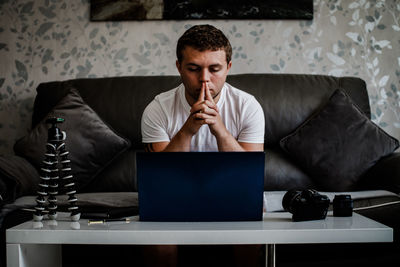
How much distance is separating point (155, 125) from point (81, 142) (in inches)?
23.7

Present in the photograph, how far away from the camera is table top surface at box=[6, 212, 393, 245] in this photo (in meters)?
0.92

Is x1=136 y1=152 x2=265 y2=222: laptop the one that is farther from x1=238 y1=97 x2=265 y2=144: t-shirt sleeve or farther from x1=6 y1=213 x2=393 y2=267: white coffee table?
x1=238 y1=97 x2=265 y2=144: t-shirt sleeve

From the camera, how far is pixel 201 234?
3.02ft

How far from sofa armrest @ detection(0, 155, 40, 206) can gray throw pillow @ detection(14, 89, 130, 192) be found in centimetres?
10

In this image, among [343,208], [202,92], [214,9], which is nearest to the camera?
[343,208]

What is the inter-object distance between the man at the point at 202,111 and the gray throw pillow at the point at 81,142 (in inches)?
19.0

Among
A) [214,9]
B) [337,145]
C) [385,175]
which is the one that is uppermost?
[214,9]

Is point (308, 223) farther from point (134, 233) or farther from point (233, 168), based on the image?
point (134, 233)

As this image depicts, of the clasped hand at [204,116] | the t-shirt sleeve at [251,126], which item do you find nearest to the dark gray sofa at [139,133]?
the t-shirt sleeve at [251,126]

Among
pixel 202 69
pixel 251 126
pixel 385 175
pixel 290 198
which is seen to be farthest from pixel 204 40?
pixel 385 175

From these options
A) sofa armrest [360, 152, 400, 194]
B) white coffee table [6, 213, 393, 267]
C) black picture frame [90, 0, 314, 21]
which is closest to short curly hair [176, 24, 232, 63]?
white coffee table [6, 213, 393, 267]

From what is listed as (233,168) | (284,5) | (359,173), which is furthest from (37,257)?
(284,5)

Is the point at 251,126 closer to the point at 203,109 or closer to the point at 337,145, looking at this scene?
the point at 203,109

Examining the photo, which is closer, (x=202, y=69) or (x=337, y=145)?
(x=202, y=69)
